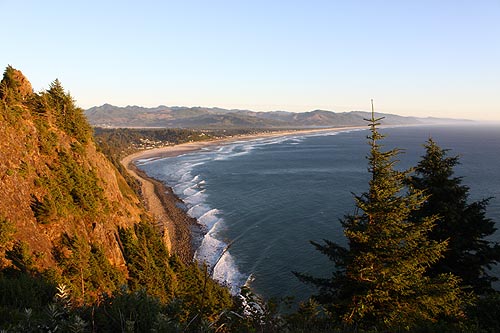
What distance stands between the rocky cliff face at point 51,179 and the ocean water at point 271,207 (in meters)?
8.47

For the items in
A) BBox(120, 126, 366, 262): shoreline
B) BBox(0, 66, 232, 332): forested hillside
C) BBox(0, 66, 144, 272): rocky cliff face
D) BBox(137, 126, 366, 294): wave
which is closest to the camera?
BBox(0, 66, 232, 332): forested hillside

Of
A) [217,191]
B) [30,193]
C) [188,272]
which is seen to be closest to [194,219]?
[217,191]

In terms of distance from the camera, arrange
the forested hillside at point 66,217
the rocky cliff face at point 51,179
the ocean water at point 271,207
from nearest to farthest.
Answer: the forested hillside at point 66,217
the rocky cliff face at point 51,179
the ocean water at point 271,207

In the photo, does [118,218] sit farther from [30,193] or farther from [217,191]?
[217,191]

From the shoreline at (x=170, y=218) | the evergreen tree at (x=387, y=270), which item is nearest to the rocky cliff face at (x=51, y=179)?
the shoreline at (x=170, y=218)

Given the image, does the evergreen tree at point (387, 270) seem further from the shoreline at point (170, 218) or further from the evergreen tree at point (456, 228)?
the shoreline at point (170, 218)

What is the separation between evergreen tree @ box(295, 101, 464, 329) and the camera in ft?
31.6

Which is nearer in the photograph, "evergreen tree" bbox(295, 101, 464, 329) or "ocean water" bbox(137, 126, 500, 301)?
"evergreen tree" bbox(295, 101, 464, 329)

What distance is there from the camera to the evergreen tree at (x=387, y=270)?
962 cm

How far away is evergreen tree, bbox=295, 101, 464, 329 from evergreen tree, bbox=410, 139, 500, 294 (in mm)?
4792

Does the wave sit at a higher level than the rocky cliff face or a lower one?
lower

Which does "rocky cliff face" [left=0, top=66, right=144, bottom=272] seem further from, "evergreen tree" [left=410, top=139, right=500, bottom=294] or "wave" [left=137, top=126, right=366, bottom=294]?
"evergreen tree" [left=410, top=139, right=500, bottom=294]

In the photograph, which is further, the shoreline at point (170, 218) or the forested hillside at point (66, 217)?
the shoreline at point (170, 218)

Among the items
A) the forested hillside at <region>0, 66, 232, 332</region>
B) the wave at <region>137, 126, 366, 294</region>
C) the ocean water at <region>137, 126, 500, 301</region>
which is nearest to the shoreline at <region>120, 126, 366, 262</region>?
the wave at <region>137, 126, 366, 294</region>
